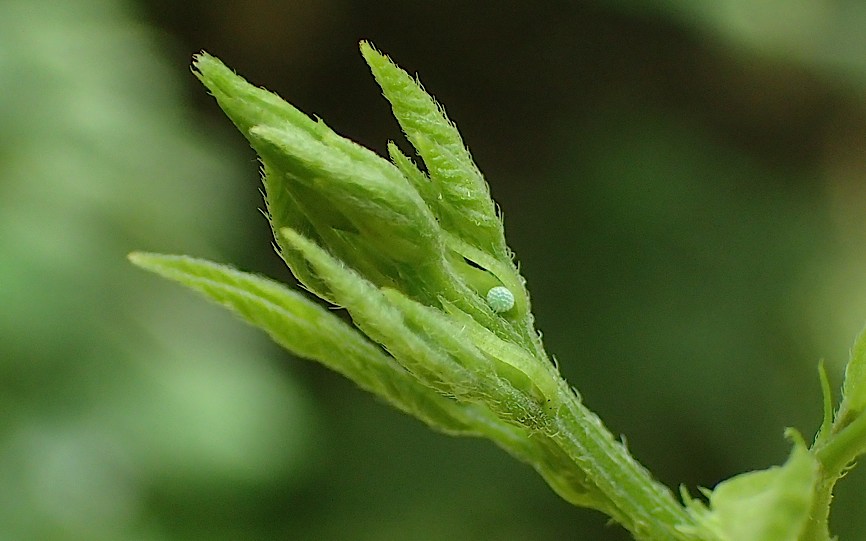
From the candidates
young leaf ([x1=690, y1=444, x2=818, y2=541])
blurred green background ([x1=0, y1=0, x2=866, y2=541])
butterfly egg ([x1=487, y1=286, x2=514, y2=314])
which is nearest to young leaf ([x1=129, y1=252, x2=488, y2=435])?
butterfly egg ([x1=487, y1=286, x2=514, y2=314])

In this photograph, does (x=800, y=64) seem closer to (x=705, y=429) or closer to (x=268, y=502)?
(x=705, y=429)

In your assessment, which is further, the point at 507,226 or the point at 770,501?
the point at 507,226

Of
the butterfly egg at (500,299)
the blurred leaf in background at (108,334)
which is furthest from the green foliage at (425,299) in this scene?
the blurred leaf in background at (108,334)

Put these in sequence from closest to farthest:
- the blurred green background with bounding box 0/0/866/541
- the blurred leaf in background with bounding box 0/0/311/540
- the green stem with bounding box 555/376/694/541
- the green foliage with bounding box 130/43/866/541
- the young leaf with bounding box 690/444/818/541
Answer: the young leaf with bounding box 690/444/818/541, the green foliage with bounding box 130/43/866/541, the green stem with bounding box 555/376/694/541, the blurred leaf in background with bounding box 0/0/311/540, the blurred green background with bounding box 0/0/866/541

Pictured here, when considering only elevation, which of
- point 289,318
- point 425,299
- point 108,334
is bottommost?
point 108,334

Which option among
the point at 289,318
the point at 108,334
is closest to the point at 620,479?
the point at 289,318

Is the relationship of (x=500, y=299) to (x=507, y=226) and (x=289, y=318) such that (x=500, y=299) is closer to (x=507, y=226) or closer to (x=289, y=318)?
(x=289, y=318)

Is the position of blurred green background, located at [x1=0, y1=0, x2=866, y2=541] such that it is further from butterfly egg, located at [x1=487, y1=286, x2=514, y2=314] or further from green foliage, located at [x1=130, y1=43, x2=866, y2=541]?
butterfly egg, located at [x1=487, y1=286, x2=514, y2=314]
